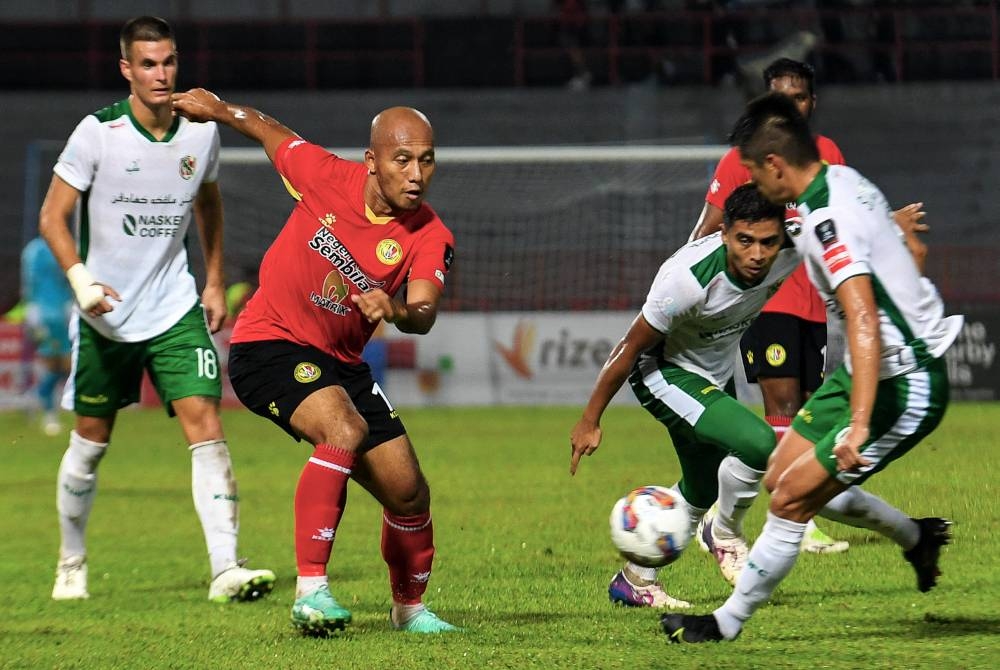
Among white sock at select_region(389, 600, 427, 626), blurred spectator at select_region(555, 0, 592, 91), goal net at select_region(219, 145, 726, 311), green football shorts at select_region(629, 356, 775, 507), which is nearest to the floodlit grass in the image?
white sock at select_region(389, 600, 427, 626)

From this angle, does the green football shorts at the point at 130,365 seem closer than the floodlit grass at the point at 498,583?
No

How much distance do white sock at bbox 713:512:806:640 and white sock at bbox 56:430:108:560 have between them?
3495 mm

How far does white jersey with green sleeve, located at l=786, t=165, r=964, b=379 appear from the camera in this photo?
491 cm

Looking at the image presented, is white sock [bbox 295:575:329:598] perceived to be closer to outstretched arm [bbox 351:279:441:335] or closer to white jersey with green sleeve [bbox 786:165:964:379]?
outstretched arm [bbox 351:279:441:335]

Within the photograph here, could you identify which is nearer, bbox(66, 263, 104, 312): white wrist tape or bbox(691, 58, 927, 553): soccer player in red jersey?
bbox(66, 263, 104, 312): white wrist tape

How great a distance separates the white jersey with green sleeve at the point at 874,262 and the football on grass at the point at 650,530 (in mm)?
1188

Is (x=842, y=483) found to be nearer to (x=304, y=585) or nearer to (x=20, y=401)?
(x=304, y=585)

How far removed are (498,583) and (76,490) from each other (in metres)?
2.08

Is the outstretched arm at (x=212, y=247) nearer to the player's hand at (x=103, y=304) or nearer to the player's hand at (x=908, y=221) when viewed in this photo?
the player's hand at (x=103, y=304)

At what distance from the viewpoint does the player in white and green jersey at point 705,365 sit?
5980 millimetres

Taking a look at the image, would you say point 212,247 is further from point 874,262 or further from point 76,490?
point 874,262

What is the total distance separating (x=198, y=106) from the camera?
20.7 ft

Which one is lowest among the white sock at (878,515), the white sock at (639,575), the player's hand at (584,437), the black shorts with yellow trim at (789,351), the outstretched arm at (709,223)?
the white sock at (639,575)

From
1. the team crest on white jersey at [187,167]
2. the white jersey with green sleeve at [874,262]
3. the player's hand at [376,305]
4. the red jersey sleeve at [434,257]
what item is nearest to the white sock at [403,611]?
the red jersey sleeve at [434,257]
